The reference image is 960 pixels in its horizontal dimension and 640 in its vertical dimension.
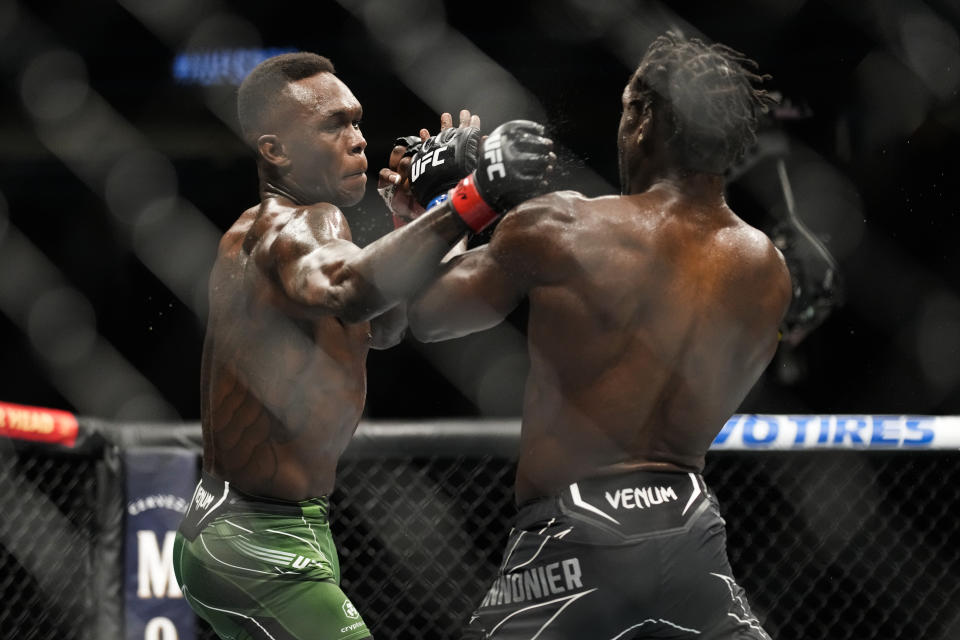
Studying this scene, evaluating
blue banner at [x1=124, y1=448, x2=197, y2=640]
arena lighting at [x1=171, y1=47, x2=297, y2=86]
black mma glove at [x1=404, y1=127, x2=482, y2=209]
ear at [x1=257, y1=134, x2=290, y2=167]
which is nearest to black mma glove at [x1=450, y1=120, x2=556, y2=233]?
black mma glove at [x1=404, y1=127, x2=482, y2=209]

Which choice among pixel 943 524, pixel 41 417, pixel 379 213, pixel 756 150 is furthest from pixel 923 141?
pixel 41 417

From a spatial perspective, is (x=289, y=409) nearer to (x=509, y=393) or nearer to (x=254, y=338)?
(x=254, y=338)

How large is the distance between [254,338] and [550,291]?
609 millimetres

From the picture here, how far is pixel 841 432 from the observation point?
9.29ft

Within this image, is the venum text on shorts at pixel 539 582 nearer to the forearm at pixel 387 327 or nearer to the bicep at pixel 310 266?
the bicep at pixel 310 266

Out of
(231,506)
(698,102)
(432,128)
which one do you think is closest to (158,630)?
(231,506)

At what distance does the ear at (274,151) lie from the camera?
6.91 ft

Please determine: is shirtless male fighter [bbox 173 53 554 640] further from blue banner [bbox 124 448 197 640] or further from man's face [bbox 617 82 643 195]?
blue banner [bbox 124 448 197 640]

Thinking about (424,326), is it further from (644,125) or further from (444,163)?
(644,125)

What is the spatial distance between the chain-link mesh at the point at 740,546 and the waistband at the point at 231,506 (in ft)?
3.04

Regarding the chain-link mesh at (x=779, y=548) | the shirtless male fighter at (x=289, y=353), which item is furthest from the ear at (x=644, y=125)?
the chain-link mesh at (x=779, y=548)

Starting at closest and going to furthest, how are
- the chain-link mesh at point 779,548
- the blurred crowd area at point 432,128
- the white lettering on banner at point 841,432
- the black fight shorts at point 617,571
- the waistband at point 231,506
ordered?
the black fight shorts at point 617,571 → the waistband at point 231,506 → the white lettering on banner at point 841,432 → the chain-link mesh at point 779,548 → the blurred crowd area at point 432,128

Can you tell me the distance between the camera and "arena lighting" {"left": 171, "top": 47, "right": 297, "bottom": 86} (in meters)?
4.68

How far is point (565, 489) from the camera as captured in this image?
5.32 feet
